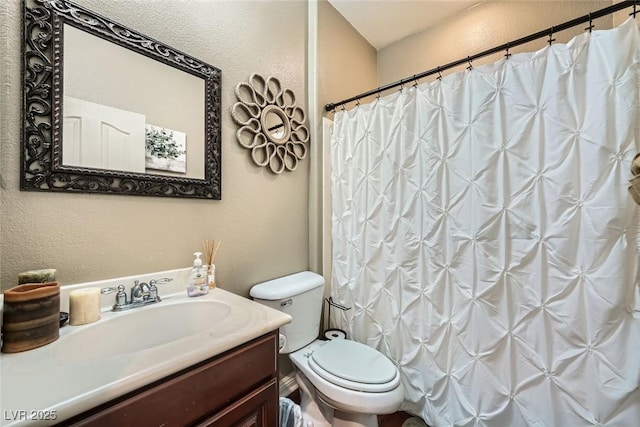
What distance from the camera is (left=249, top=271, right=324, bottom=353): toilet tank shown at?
1.24 metres

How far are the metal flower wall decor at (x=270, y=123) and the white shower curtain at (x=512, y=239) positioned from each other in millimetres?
450

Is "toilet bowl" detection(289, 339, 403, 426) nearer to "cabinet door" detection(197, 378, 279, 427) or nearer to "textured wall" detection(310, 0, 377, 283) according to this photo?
"cabinet door" detection(197, 378, 279, 427)

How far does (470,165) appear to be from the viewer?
47.1 inches

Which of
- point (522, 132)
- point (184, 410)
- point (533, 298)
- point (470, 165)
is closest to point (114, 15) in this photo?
point (184, 410)

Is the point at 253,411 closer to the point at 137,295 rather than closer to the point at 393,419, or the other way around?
the point at 137,295

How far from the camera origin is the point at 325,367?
1145mm

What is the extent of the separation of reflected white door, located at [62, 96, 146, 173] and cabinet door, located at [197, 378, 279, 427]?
0.86m

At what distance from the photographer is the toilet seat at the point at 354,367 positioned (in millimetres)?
1056

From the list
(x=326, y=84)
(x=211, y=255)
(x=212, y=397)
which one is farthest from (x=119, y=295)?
(x=326, y=84)

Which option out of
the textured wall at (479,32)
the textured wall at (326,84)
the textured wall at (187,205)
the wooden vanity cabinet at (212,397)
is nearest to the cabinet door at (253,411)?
the wooden vanity cabinet at (212,397)

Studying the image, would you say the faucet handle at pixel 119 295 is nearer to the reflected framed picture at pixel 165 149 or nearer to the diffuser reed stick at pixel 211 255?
the diffuser reed stick at pixel 211 255

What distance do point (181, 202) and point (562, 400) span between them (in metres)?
1.76

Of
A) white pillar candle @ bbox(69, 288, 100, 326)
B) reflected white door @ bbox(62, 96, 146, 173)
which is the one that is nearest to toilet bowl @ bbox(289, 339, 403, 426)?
white pillar candle @ bbox(69, 288, 100, 326)

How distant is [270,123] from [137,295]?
40.9 inches
